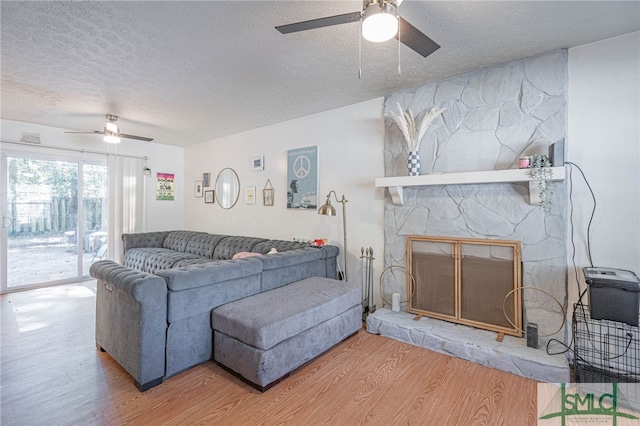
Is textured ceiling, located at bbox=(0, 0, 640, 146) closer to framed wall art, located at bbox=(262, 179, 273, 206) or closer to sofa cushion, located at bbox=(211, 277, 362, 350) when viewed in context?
framed wall art, located at bbox=(262, 179, 273, 206)

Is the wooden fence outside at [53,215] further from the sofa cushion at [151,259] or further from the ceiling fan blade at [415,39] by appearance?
the ceiling fan blade at [415,39]

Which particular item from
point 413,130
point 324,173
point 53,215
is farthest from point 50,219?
point 413,130

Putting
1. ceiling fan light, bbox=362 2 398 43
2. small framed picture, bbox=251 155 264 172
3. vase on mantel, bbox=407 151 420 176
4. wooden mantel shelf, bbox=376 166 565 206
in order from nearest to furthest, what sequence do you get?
1. ceiling fan light, bbox=362 2 398 43
2. wooden mantel shelf, bbox=376 166 565 206
3. vase on mantel, bbox=407 151 420 176
4. small framed picture, bbox=251 155 264 172

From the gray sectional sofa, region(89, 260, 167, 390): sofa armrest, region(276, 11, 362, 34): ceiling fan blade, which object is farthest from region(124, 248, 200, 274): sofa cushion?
region(276, 11, 362, 34): ceiling fan blade

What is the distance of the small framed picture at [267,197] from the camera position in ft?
15.4

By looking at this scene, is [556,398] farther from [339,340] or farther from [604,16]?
[604,16]

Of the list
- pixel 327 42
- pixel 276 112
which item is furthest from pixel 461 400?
pixel 276 112

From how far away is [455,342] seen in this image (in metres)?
2.61

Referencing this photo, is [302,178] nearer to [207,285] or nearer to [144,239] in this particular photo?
[207,285]

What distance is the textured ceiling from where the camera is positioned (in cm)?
195

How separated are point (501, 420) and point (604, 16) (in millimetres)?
2730

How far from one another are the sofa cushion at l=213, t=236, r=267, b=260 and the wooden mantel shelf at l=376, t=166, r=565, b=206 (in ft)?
6.93

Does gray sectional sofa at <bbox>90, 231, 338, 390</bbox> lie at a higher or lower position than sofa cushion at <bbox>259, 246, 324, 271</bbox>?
lower

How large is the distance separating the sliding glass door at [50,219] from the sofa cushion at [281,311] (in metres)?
4.28
